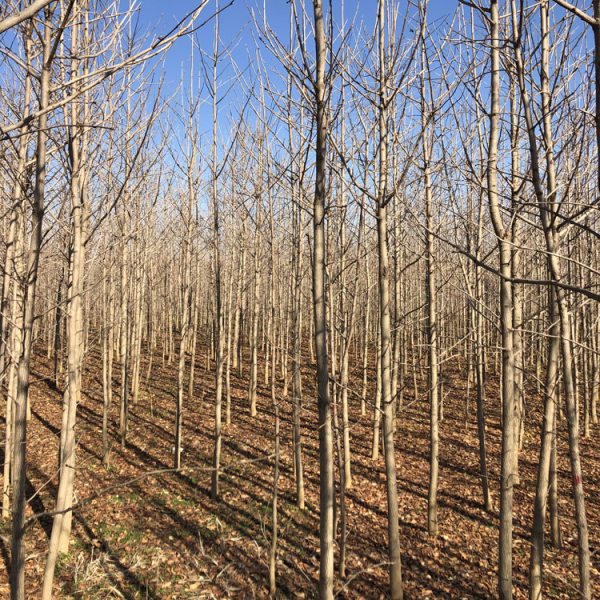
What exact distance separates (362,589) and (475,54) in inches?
242

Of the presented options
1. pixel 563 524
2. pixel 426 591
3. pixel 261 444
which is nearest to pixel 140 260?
pixel 261 444

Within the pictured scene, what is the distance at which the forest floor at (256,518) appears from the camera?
16.2ft

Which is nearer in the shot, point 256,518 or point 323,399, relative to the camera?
point 323,399

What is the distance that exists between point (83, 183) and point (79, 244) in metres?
0.66

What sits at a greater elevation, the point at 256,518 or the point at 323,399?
the point at 323,399

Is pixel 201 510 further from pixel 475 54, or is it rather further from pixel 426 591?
pixel 475 54

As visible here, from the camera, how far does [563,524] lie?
247 inches

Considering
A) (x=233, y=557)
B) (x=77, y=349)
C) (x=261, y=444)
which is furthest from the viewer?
(x=261, y=444)

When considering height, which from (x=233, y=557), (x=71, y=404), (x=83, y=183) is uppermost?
(x=83, y=183)

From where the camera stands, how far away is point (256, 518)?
643 centimetres

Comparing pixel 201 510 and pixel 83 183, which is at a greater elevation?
pixel 83 183

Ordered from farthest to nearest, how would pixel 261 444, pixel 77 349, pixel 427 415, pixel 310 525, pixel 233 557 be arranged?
1. pixel 427 415
2. pixel 261 444
3. pixel 310 525
4. pixel 233 557
5. pixel 77 349

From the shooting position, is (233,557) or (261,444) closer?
(233,557)

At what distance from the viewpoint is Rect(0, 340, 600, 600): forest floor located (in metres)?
4.94
